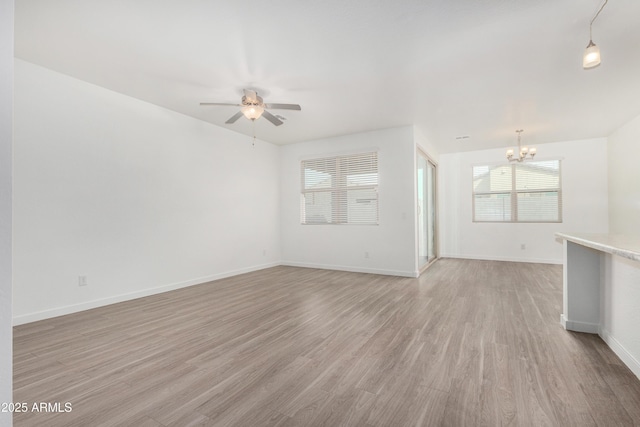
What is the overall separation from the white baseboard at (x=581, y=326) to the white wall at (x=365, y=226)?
2.50 metres

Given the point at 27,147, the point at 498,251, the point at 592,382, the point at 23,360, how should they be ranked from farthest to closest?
the point at 498,251 < the point at 27,147 < the point at 23,360 < the point at 592,382

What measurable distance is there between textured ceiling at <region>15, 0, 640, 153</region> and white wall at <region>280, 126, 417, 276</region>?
1030 millimetres

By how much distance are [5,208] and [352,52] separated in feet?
9.20

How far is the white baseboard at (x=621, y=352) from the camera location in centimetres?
194

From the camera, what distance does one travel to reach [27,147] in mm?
3020

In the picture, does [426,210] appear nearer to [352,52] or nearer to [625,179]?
[625,179]

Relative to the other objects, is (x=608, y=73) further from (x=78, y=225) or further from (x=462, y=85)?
(x=78, y=225)

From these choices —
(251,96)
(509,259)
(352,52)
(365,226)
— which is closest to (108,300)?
(251,96)

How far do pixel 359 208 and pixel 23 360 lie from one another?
194 inches

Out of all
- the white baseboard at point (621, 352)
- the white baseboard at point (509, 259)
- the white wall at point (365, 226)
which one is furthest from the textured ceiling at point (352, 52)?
the white baseboard at point (509, 259)

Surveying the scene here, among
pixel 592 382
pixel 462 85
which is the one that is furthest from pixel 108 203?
pixel 592 382

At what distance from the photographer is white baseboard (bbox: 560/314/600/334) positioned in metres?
2.62

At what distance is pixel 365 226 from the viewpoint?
5.70m

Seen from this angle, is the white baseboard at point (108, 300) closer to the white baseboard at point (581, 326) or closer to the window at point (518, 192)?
the white baseboard at point (581, 326)
